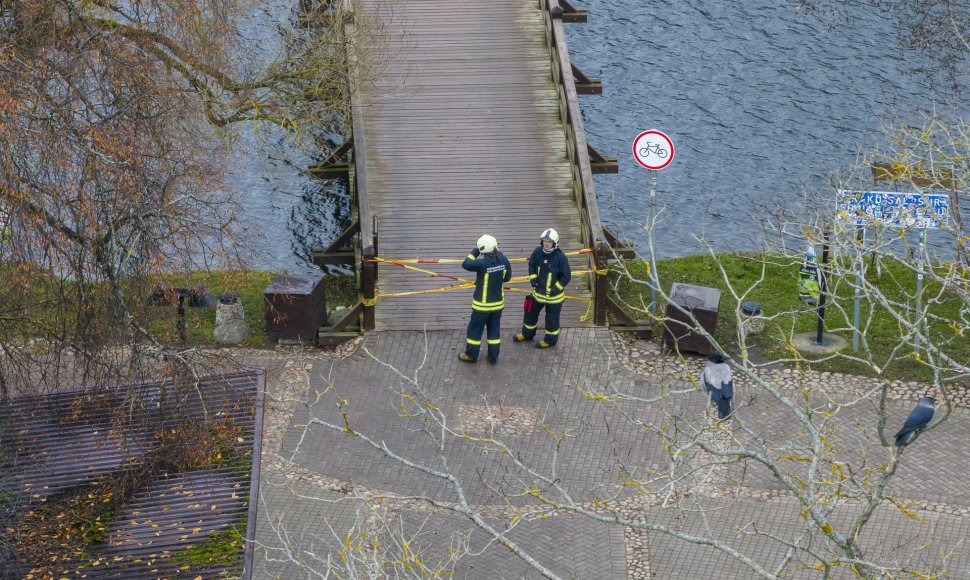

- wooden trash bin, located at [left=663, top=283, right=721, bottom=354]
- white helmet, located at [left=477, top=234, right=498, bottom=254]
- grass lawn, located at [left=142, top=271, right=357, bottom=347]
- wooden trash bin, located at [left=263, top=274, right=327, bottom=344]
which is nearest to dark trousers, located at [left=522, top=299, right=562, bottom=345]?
white helmet, located at [left=477, top=234, right=498, bottom=254]

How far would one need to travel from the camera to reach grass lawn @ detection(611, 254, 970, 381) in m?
18.3

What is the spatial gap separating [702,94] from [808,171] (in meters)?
3.83

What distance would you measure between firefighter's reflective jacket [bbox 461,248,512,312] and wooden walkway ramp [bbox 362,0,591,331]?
1.50 metres

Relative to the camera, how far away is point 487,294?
17562mm

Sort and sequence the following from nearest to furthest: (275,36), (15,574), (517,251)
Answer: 1. (15,574)
2. (517,251)
3. (275,36)

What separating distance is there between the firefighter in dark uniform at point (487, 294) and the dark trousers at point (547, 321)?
0.54 meters

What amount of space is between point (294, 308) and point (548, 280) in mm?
3655

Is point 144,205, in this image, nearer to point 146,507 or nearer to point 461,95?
point 146,507

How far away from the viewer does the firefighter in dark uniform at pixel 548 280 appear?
58.6ft

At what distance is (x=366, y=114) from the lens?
2286 cm

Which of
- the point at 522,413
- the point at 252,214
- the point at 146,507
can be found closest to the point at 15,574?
the point at 146,507

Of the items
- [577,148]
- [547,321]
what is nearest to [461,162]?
[577,148]

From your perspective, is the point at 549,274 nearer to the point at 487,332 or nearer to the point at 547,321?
the point at 547,321

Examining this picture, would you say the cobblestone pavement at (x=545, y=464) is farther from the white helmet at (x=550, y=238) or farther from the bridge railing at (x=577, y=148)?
the white helmet at (x=550, y=238)
